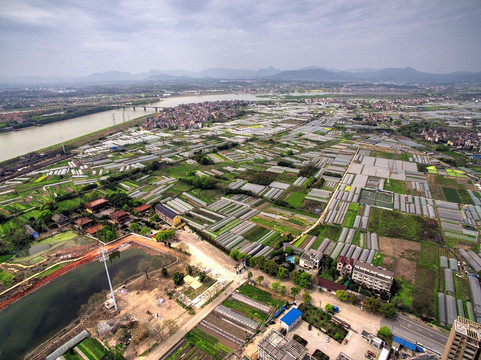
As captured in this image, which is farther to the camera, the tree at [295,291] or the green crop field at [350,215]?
the green crop field at [350,215]

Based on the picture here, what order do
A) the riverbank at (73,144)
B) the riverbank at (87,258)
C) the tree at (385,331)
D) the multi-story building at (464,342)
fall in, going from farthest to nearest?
the riverbank at (73,144) → the riverbank at (87,258) → the tree at (385,331) → the multi-story building at (464,342)

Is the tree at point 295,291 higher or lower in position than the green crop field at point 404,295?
higher

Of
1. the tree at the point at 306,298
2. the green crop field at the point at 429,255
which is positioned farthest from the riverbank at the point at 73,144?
the green crop field at the point at 429,255

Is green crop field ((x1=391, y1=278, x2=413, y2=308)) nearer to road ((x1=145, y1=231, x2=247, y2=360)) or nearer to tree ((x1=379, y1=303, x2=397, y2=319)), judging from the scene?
tree ((x1=379, y1=303, x2=397, y2=319))

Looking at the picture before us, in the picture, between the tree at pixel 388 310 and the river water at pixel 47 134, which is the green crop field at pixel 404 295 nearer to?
the tree at pixel 388 310

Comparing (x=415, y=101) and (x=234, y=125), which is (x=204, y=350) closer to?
(x=234, y=125)

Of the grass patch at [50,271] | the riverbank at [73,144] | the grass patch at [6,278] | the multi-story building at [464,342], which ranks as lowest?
the grass patch at [50,271]

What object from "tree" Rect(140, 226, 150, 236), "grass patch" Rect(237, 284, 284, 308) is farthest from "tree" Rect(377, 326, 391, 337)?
"tree" Rect(140, 226, 150, 236)
